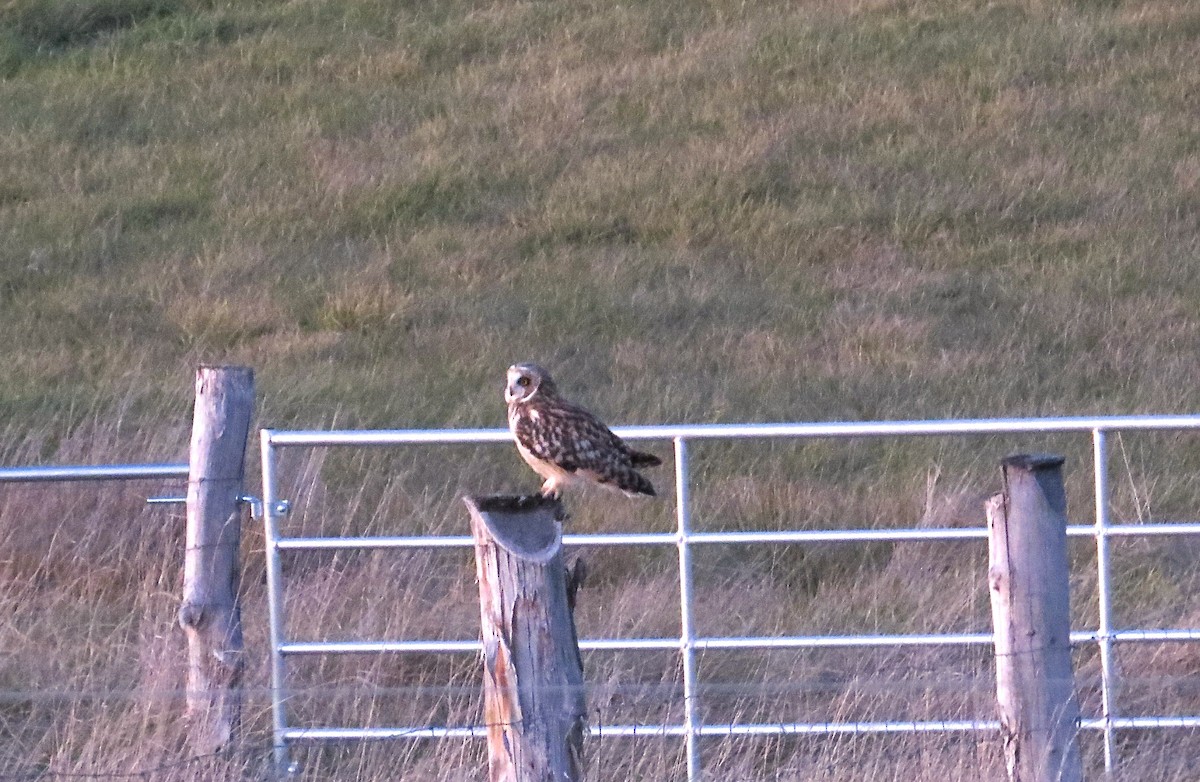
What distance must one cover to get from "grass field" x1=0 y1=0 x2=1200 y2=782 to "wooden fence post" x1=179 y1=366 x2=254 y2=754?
0.52 feet

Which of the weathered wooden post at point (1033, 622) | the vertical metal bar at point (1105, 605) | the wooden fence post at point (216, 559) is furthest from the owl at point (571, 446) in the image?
the weathered wooden post at point (1033, 622)

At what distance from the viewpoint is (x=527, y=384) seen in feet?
19.6

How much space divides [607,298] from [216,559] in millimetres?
6926

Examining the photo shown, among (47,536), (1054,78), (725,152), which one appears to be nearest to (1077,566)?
(47,536)

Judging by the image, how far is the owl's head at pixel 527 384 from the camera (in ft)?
19.5

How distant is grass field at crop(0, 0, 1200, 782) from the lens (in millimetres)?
6469

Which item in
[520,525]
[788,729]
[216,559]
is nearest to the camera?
[520,525]

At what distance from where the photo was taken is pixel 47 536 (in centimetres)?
739

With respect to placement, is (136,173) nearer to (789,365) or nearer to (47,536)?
(789,365)

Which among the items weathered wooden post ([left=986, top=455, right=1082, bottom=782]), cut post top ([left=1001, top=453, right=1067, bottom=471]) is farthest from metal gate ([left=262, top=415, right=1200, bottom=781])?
cut post top ([left=1001, top=453, right=1067, bottom=471])

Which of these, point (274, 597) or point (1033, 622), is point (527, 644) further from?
point (274, 597)

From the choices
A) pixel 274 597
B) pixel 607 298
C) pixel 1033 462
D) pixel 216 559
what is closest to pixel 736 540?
pixel 274 597

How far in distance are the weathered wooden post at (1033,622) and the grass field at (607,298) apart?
123 cm

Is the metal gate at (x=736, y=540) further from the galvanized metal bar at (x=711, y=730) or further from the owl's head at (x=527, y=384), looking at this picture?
the owl's head at (x=527, y=384)
